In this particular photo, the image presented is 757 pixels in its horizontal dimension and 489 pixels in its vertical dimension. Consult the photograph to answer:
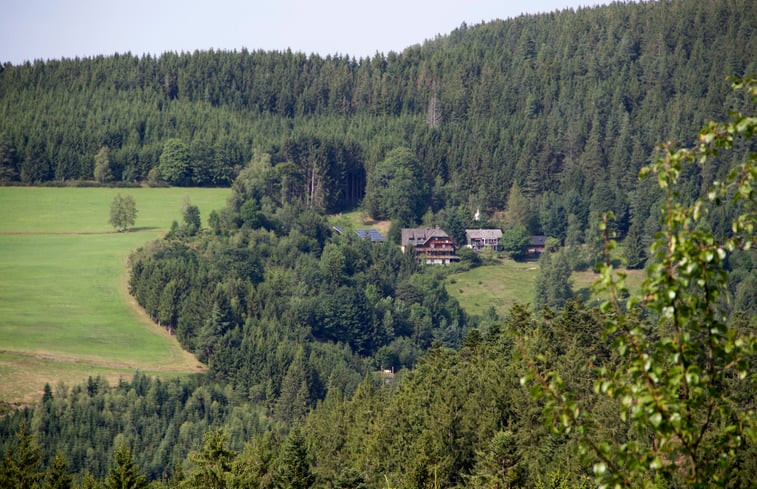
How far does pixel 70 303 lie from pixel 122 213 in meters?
32.6

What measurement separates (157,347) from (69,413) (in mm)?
28690

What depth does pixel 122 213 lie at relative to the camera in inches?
7446

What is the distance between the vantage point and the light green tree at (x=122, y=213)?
619 ft

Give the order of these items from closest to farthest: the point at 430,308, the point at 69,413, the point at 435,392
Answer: the point at 435,392 → the point at 69,413 → the point at 430,308

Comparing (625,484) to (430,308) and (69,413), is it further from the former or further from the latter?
(430,308)

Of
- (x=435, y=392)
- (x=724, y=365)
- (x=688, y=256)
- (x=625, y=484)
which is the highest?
(x=688, y=256)

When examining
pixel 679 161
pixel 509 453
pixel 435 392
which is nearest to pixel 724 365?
pixel 679 161

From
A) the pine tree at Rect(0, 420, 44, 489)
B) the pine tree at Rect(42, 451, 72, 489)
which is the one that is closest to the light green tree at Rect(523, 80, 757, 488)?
the pine tree at Rect(42, 451, 72, 489)

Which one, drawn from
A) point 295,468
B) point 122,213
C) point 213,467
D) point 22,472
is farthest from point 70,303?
point 213,467

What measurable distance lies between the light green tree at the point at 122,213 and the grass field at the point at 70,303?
1714 millimetres

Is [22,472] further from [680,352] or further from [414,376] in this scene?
[680,352]

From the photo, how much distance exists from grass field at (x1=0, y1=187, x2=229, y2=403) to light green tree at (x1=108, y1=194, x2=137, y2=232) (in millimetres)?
1714

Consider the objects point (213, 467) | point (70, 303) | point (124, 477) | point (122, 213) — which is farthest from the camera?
point (122, 213)

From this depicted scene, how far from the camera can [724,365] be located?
1658 cm
